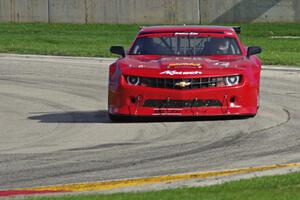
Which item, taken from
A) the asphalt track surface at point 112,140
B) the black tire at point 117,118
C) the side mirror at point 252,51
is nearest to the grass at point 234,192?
the asphalt track surface at point 112,140

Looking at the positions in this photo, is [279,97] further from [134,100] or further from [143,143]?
[143,143]

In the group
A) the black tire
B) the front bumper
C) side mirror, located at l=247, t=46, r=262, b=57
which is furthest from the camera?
side mirror, located at l=247, t=46, r=262, b=57

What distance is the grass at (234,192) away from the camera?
808 cm

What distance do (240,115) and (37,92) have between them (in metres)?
5.66

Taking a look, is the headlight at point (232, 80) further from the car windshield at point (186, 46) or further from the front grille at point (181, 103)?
the car windshield at point (186, 46)

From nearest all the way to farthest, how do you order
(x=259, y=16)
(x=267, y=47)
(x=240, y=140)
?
(x=240, y=140), (x=267, y=47), (x=259, y=16)

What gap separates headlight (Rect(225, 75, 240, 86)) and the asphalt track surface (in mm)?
490

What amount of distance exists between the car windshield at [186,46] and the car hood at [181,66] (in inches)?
17.4

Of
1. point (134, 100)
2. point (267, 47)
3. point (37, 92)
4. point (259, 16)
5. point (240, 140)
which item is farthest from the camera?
point (259, 16)

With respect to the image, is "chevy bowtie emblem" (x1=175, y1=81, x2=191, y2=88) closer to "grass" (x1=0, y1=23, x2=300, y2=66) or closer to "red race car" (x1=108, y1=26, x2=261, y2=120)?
"red race car" (x1=108, y1=26, x2=261, y2=120)

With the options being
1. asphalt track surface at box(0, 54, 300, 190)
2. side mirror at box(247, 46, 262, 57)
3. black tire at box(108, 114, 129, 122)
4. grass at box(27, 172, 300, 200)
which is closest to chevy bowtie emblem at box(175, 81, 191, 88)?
asphalt track surface at box(0, 54, 300, 190)

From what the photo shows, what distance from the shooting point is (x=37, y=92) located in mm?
18594

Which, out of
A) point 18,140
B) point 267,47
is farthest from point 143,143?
point 267,47

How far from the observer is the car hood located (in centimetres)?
1378
